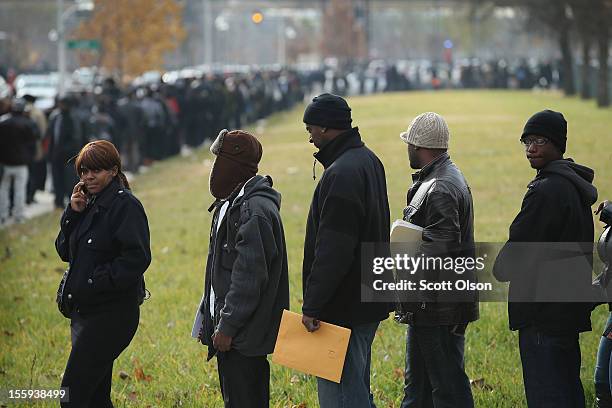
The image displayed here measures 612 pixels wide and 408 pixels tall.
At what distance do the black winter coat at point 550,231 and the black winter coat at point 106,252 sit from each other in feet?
6.01

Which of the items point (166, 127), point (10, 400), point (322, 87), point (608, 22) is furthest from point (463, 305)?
point (322, 87)

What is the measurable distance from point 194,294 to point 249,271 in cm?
598

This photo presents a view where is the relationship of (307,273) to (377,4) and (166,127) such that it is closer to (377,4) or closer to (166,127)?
(166,127)

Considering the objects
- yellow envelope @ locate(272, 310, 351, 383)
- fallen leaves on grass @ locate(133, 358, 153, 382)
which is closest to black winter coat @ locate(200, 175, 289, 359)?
yellow envelope @ locate(272, 310, 351, 383)

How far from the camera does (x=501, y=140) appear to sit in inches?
1151

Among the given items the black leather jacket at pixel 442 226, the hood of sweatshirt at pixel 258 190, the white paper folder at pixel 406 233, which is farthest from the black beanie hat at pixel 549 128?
→ the hood of sweatshirt at pixel 258 190

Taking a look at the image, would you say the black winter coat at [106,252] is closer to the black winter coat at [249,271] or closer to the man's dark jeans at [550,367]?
the black winter coat at [249,271]

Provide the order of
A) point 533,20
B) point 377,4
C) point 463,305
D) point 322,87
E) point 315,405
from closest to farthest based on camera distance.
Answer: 1. point 463,305
2. point 315,405
3. point 533,20
4. point 322,87
5. point 377,4

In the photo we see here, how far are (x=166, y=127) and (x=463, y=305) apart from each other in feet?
73.4

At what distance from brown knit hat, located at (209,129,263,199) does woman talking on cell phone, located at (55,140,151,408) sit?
52 cm

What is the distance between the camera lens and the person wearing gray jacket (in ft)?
19.2

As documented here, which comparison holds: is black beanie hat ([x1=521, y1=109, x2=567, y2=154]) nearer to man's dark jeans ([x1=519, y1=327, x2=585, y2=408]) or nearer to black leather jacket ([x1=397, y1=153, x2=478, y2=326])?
black leather jacket ([x1=397, y1=153, x2=478, y2=326])

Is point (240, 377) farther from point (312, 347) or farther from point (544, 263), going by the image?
point (544, 263)

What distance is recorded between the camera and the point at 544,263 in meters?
6.04
